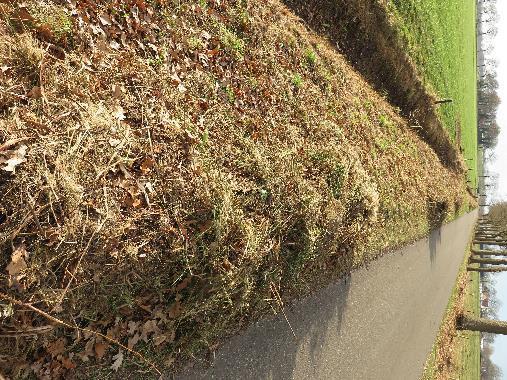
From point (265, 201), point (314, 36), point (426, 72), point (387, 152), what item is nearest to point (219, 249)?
point (265, 201)

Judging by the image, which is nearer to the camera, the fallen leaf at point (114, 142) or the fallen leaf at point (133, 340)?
the fallen leaf at point (114, 142)

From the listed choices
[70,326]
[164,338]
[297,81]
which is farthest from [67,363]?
[297,81]

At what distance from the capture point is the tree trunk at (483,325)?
16781 millimetres

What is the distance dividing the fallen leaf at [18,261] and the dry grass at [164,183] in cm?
3

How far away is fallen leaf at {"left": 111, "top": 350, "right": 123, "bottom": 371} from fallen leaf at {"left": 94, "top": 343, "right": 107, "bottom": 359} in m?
0.14

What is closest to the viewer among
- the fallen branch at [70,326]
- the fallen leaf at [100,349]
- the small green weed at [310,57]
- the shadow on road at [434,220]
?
the fallen branch at [70,326]

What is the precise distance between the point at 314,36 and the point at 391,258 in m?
6.21

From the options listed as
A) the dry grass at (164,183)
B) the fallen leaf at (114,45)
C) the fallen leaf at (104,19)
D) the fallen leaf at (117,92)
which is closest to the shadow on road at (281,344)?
the dry grass at (164,183)

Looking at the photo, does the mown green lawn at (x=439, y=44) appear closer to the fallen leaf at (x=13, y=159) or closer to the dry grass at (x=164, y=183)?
the dry grass at (x=164, y=183)

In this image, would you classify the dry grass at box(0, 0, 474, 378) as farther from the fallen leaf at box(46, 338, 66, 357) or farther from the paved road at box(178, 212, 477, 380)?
the paved road at box(178, 212, 477, 380)

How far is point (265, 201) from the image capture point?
5.25 meters

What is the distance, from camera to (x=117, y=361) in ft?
12.5

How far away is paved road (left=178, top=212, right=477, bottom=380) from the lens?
5426 mm

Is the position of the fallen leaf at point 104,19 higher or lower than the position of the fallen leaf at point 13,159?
higher
